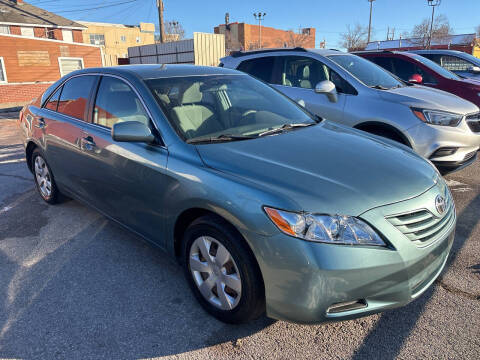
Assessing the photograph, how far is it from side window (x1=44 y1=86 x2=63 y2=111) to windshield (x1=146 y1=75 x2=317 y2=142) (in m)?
1.78

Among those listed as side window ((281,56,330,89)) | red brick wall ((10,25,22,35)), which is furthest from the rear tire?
red brick wall ((10,25,22,35))

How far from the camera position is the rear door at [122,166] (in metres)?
2.80

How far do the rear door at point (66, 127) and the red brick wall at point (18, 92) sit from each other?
19.1 meters

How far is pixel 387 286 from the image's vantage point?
81.4 inches

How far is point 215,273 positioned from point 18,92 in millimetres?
23596

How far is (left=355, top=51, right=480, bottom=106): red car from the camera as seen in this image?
7.11 m

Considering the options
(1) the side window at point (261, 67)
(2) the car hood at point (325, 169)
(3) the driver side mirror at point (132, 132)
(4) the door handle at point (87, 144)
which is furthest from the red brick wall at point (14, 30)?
(2) the car hood at point (325, 169)

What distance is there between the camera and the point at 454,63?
9672mm

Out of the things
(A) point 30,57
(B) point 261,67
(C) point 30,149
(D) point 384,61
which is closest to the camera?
(C) point 30,149

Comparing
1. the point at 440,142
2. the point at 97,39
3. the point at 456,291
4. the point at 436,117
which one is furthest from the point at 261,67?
the point at 97,39

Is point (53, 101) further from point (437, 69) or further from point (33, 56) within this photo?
point (33, 56)

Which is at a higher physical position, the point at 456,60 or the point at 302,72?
the point at 456,60

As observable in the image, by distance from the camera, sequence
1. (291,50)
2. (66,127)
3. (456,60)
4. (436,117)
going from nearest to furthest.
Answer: (66,127), (436,117), (291,50), (456,60)

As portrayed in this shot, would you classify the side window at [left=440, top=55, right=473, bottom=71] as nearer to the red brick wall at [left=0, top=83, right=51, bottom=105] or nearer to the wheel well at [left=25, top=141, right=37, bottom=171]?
the wheel well at [left=25, top=141, right=37, bottom=171]
